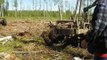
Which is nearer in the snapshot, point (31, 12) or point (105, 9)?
point (105, 9)

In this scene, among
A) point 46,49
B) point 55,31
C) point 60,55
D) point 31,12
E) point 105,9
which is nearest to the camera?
point 105,9

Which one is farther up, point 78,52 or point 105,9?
point 105,9

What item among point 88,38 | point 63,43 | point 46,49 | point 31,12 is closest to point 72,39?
point 63,43

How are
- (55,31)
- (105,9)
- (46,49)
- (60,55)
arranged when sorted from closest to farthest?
(105,9)
(60,55)
(46,49)
(55,31)

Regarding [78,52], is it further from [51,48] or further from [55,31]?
[55,31]

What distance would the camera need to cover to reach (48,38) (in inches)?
588

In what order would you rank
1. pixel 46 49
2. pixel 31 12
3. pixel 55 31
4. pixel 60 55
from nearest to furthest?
pixel 60 55, pixel 46 49, pixel 55 31, pixel 31 12

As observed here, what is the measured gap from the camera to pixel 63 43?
13562mm

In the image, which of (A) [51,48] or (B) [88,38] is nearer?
(B) [88,38]

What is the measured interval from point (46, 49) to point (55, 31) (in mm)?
1642

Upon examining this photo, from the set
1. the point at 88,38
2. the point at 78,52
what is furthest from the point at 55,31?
the point at 88,38

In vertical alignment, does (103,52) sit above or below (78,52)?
above

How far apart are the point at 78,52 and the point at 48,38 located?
3120mm

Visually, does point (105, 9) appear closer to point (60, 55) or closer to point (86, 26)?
point (60, 55)
